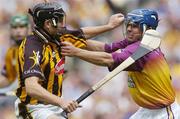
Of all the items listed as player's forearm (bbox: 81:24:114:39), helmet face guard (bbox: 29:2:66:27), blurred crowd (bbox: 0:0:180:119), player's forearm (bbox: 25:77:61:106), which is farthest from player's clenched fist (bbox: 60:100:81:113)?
blurred crowd (bbox: 0:0:180:119)

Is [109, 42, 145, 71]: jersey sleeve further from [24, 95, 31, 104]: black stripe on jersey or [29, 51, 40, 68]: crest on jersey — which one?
[24, 95, 31, 104]: black stripe on jersey

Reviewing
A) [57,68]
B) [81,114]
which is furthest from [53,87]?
[81,114]

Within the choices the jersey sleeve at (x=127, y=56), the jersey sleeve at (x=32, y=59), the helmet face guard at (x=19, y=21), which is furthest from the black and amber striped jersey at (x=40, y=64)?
the helmet face guard at (x=19, y=21)

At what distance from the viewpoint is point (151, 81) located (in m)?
7.54

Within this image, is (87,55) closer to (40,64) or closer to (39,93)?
(40,64)

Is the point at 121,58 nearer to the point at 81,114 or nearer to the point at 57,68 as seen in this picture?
the point at 57,68

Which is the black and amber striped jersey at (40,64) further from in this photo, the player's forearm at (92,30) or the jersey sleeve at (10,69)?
the jersey sleeve at (10,69)

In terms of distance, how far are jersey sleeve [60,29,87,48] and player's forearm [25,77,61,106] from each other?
70 cm

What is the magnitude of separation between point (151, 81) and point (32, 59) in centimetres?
127

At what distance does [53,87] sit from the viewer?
7.30 meters

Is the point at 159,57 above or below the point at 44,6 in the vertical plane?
below

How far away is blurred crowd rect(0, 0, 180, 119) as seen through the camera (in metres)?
11.1

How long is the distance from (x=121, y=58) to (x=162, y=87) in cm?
62

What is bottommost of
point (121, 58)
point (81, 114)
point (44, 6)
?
point (81, 114)
